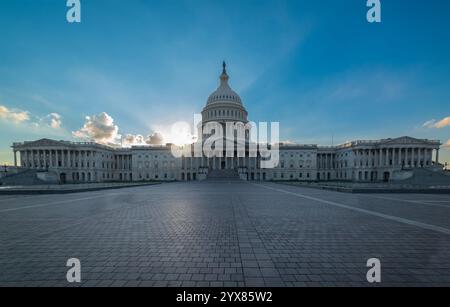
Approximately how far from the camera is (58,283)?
3738 millimetres

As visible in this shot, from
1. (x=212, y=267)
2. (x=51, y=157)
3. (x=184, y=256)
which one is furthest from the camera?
(x=51, y=157)

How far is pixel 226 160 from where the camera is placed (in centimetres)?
7288

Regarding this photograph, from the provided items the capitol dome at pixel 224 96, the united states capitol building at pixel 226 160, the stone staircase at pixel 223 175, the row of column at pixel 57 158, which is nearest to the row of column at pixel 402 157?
the united states capitol building at pixel 226 160

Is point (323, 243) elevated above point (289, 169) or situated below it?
above

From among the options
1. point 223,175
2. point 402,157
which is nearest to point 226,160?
point 223,175

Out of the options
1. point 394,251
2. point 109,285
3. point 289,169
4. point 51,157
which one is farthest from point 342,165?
point 51,157

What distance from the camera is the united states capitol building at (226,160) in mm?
68625

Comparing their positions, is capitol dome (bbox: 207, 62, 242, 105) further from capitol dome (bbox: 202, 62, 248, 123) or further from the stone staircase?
the stone staircase

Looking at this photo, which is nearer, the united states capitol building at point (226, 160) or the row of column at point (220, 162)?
the united states capitol building at point (226, 160)

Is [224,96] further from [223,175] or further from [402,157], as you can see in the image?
[402,157]

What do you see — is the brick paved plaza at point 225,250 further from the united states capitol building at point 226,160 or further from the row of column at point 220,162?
the row of column at point 220,162

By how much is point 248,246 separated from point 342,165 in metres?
88.8

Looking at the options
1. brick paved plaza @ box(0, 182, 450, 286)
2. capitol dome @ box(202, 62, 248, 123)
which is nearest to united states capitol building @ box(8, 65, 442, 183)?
capitol dome @ box(202, 62, 248, 123)
